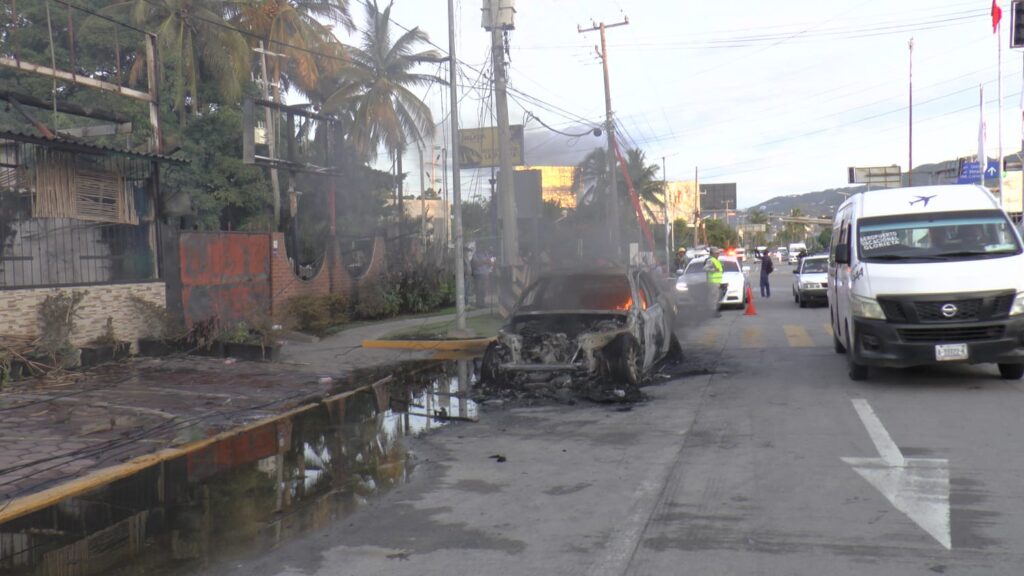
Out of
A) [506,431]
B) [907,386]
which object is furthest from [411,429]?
[907,386]

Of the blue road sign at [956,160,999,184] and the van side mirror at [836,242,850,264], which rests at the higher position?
the blue road sign at [956,160,999,184]

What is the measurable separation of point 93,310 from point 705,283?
1500 cm

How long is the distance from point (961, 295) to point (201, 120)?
90.8 ft

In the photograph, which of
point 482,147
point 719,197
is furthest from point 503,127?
point 719,197

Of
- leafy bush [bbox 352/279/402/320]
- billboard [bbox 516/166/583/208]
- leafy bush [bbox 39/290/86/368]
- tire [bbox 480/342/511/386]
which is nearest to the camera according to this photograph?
tire [bbox 480/342/511/386]

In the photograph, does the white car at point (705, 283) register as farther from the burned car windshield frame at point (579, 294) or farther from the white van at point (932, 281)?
the white van at point (932, 281)

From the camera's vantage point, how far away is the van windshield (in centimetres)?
1038

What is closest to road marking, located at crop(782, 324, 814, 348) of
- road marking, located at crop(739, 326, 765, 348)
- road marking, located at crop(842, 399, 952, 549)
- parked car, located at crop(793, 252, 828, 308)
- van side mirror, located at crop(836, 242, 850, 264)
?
road marking, located at crop(739, 326, 765, 348)

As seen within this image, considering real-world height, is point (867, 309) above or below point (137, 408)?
above

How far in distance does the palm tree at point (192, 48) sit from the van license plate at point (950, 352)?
1023 inches

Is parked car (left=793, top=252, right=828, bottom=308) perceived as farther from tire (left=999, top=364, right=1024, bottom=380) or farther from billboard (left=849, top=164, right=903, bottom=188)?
billboard (left=849, top=164, right=903, bottom=188)

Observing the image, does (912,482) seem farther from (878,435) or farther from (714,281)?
(714,281)

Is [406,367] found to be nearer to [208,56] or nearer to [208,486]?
[208,486]

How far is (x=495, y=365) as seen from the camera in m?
10.9
